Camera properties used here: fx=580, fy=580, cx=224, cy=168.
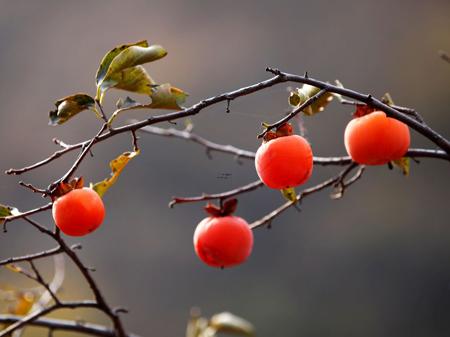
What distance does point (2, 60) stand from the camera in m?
2.81

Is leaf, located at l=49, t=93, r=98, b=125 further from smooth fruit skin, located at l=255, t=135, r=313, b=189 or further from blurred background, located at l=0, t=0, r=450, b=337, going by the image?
blurred background, located at l=0, t=0, r=450, b=337

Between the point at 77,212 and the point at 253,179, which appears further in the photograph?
the point at 253,179

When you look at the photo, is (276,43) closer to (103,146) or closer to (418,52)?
(418,52)

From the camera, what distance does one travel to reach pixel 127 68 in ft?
2.15

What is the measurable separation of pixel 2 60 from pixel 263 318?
1.75m

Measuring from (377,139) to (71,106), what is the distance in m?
0.35

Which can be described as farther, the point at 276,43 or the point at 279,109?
the point at 276,43

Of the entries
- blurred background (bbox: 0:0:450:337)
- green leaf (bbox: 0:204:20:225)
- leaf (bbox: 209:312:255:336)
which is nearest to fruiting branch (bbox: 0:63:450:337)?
green leaf (bbox: 0:204:20:225)

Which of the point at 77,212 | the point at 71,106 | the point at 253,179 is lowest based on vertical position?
the point at 77,212

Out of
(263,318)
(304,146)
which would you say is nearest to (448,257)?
(263,318)

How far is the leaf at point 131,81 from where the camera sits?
66cm

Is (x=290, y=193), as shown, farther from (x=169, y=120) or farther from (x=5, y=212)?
(x=5, y=212)

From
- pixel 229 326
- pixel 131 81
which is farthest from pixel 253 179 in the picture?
pixel 131 81

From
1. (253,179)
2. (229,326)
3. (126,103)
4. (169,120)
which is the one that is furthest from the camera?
(253,179)
